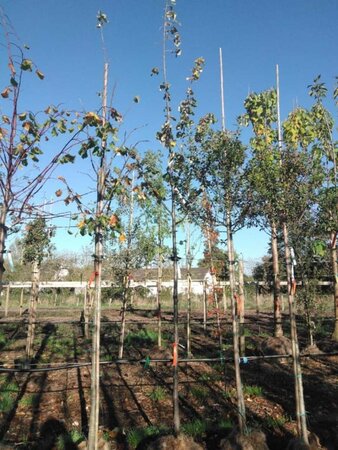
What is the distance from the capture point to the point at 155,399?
8.52 m

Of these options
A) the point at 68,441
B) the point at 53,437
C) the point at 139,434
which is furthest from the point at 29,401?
the point at 139,434

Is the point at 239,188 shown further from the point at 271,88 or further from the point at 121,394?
the point at 271,88

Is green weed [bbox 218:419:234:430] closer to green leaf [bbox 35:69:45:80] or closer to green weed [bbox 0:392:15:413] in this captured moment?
green weed [bbox 0:392:15:413]

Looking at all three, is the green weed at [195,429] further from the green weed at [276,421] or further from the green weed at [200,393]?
the green weed at [200,393]

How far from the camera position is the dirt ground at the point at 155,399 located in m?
6.55

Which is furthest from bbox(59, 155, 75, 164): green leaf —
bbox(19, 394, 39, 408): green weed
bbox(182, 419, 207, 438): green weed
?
bbox(19, 394, 39, 408): green weed

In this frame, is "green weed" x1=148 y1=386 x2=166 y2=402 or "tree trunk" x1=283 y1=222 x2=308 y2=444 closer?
"tree trunk" x1=283 y1=222 x2=308 y2=444

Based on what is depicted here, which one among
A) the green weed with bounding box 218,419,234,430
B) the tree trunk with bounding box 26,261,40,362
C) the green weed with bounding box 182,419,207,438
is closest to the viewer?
the green weed with bounding box 182,419,207,438

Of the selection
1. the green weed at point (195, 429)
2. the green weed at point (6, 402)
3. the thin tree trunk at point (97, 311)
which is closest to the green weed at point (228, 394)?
the green weed at point (195, 429)

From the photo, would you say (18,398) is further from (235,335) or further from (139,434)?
(235,335)

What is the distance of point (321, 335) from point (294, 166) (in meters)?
11.0

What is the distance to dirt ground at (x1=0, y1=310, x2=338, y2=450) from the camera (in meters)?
6.55

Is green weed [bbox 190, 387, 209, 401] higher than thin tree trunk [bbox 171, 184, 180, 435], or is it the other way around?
thin tree trunk [bbox 171, 184, 180, 435]

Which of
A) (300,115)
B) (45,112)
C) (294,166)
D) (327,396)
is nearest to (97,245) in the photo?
(45,112)
